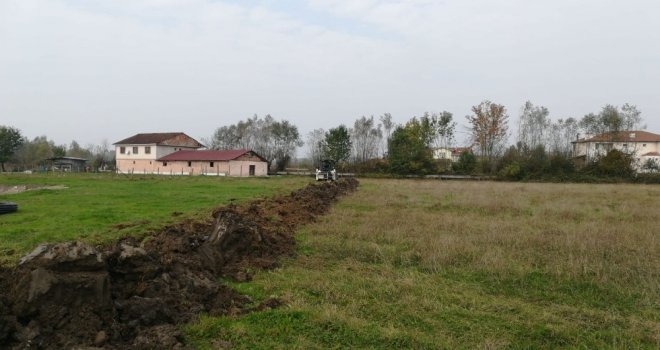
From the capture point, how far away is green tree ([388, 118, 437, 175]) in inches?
2167

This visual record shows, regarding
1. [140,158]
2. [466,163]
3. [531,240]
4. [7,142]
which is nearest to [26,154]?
[7,142]

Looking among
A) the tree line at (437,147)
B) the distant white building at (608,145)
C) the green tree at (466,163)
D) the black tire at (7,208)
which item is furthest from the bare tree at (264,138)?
the black tire at (7,208)

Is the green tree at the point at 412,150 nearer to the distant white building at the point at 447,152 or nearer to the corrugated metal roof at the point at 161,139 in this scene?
the distant white building at the point at 447,152

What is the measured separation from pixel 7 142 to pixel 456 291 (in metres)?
77.8

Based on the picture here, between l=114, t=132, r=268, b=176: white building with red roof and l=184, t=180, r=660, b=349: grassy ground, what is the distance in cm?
4434

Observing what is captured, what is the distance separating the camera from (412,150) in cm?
5675

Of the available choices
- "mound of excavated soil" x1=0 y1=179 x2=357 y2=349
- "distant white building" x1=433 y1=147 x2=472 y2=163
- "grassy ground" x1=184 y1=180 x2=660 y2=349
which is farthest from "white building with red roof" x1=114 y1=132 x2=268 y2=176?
"mound of excavated soil" x1=0 y1=179 x2=357 y2=349

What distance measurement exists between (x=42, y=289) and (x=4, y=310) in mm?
328

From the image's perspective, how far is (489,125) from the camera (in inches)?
2343

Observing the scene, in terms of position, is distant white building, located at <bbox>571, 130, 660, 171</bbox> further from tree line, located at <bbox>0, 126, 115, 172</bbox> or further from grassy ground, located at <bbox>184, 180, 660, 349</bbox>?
tree line, located at <bbox>0, 126, 115, 172</bbox>

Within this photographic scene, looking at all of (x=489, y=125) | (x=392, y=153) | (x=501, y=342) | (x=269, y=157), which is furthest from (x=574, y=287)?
(x=269, y=157)

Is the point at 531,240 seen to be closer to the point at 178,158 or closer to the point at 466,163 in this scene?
the point at 466,163

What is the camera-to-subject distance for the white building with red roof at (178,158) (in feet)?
179

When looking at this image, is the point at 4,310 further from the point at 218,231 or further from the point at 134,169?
the point at 134,169
